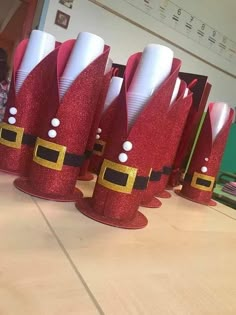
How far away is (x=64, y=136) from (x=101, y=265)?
21 cm

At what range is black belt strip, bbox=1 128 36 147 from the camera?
1.60ft

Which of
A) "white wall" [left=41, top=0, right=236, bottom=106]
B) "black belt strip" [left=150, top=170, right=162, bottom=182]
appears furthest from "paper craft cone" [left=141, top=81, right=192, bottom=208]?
"white wall" [left=41, top=0, right=236, bottom=106]

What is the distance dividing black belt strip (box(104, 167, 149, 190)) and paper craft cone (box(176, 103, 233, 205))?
0.95ft

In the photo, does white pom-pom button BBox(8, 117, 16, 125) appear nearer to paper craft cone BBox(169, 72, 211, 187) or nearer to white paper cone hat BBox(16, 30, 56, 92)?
white paper cone hat BBox(16, 30, 56, 92)

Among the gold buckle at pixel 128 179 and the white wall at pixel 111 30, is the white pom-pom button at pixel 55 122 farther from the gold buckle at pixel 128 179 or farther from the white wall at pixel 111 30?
the white wall at pixel 111 30

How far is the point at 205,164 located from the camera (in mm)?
Result: 667

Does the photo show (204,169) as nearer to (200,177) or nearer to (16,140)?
(200,177)

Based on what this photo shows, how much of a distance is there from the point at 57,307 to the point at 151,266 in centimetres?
13

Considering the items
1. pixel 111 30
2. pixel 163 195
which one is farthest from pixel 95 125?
pixel 111 30

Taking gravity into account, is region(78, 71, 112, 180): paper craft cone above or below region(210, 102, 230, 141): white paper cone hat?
below

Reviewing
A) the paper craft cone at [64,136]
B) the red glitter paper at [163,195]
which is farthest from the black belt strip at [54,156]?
the red glitter paper at [163,195]

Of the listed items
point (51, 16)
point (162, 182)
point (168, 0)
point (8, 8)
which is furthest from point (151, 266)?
point (8, 8)

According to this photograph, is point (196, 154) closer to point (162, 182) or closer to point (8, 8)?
point (162, 182)

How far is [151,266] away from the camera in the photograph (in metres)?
0.31
